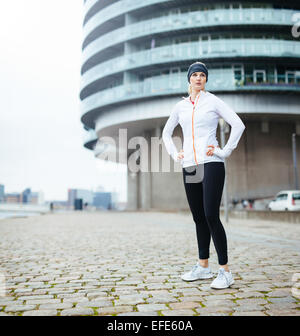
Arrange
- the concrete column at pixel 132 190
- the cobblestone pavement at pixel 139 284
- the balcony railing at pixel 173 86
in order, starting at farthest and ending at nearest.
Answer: the concrete column at pixel 132 190 → the balcony railing at pixel 173 86 → the cobblestone pavement at pixel 139 284

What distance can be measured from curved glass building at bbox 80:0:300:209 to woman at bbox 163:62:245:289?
26.1m

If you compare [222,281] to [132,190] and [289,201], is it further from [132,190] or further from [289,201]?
[132,190]

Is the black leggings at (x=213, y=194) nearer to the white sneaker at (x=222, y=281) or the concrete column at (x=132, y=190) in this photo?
the white sneaker at (x=222, y=281)

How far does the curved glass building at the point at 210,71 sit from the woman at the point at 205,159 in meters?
26.1

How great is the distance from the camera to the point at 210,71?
30688mm

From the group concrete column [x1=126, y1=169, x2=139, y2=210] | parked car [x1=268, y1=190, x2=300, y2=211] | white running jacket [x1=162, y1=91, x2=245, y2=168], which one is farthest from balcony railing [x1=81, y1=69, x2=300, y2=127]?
white running jacket [x1=162, y1=91, x2=245, y2=168]

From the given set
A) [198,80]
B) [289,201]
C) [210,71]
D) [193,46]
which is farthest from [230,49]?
[198,80]

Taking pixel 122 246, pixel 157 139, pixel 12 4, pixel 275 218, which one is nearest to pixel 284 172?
pixel 157 139

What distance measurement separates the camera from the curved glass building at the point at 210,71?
29188mm

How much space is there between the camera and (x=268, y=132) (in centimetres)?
3372

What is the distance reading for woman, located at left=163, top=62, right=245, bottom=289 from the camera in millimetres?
3336

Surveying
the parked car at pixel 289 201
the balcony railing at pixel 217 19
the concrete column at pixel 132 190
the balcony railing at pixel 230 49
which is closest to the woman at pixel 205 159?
the parked car at pixel 289 201

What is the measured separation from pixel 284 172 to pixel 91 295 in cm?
3370

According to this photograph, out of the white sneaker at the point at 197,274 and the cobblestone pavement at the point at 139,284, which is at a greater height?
the white sneaker at the point at 197,274
